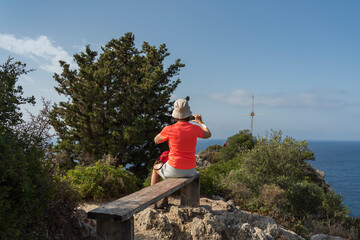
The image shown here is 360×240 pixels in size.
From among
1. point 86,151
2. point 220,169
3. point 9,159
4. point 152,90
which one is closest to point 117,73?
point 152,90

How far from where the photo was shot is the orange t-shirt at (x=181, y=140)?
4.80m

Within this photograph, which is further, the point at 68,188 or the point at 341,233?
the point at 341,233

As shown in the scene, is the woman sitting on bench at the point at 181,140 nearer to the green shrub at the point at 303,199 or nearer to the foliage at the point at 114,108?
the green shrub at the point at 303,199

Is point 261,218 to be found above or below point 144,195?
below

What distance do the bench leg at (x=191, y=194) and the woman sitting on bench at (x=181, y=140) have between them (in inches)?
13.2

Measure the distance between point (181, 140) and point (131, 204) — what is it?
1.75 metres

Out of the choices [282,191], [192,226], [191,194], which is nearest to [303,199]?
[282,191]

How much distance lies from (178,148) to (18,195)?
264cm

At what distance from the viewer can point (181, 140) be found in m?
4.81

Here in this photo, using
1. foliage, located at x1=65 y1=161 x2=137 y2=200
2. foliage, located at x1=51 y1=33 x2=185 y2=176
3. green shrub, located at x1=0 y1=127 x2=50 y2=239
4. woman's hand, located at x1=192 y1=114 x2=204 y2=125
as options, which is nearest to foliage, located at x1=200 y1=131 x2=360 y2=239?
foliage, located at x1=65 y1=161 x2=137 y2=200

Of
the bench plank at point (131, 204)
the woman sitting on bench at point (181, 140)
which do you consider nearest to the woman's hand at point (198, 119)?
the woman sitting on bench at point (181, 140)

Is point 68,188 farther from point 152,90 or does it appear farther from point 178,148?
point 152,90

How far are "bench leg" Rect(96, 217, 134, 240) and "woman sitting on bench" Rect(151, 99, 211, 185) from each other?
76.3 inches

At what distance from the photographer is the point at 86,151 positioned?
51.7ft
